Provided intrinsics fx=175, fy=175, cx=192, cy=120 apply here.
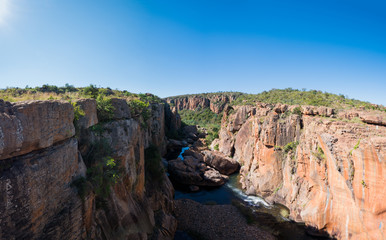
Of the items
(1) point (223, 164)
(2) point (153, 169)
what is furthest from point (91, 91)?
(1) point (223, 164)

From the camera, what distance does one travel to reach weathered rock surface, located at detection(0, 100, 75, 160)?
5.07 metres

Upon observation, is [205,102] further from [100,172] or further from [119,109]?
[100,172]

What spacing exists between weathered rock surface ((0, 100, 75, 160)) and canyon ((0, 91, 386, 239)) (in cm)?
3

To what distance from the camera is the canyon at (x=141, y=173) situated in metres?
5.70

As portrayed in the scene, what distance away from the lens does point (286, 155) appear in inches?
878

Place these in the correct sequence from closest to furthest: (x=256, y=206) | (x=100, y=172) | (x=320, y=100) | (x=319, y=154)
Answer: (x=100, y=172)
(x=319, y=154)
(x=256, y=206)
(x=320, y=100)

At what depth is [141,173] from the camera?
561 inches

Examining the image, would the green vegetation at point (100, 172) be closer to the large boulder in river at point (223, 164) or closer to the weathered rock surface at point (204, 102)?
→ the large boulder in river at point (223, 164)

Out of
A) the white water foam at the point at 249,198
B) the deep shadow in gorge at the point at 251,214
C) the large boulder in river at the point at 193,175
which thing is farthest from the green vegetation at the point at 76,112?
the white water foam at the point at 249,198

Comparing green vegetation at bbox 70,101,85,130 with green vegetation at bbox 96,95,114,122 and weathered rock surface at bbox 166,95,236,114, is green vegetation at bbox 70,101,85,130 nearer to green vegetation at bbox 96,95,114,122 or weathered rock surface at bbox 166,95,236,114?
green vegetation at bbox 96,95,114,122

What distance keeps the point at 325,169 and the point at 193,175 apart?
16.0 m

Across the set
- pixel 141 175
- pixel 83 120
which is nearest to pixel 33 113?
pixel 83 120

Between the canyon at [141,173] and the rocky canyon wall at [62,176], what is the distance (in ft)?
0.11

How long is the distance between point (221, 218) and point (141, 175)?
9.57 metres
